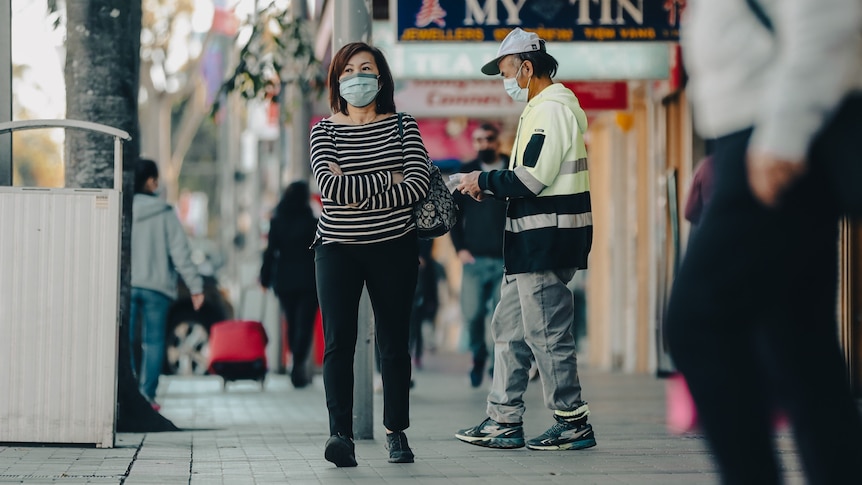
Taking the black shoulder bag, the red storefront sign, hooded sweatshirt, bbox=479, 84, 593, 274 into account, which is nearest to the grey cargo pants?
hooded sweatshirt, bbox=479, 84, 593, 274

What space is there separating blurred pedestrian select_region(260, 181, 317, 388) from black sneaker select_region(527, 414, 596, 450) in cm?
641

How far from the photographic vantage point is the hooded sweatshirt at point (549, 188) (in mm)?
6906

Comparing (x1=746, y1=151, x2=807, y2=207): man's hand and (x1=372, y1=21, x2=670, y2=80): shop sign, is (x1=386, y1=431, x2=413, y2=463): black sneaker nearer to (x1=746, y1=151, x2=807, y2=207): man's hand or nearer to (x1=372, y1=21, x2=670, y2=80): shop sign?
(x1=746, y1=151, x2=807, y2=207): man's hand

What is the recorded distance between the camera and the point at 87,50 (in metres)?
8.73

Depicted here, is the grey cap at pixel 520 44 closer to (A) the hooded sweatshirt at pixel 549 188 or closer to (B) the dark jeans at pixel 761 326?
(A) the hooded sweatshirt at pixel 549 188

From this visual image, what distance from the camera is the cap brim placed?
730cm

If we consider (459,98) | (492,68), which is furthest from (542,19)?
(459,98)

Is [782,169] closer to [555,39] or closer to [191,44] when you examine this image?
[555,39]

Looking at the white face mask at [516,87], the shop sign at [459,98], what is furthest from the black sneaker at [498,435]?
the shop sign at [459,98]

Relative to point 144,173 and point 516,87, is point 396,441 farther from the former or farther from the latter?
point 144,173

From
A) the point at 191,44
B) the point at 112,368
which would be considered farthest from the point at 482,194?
the point at 191,44

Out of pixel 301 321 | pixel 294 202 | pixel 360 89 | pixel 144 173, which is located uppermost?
pixel 360 89

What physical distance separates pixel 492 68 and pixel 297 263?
6.24 m

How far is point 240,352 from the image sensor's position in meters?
12.8
